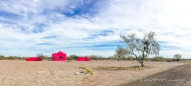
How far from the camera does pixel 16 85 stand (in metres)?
Result: 12.3

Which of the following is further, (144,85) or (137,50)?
(137,50)

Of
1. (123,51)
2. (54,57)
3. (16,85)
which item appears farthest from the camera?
(54,57)

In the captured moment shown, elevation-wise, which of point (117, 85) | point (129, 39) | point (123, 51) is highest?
point (129, 39)

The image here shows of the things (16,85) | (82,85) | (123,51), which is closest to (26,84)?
(16,85)

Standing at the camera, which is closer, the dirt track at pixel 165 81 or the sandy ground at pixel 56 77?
the dirt track at pixel 165 81

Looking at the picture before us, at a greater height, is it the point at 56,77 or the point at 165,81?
the point at 56,77

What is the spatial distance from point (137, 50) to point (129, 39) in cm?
257

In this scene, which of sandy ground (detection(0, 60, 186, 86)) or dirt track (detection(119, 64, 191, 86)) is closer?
dirt track (detection(119, 64, 191, 86))

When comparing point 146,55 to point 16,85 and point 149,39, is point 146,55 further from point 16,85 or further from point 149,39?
point 16,85

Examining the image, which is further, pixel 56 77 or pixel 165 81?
pixel 56 77

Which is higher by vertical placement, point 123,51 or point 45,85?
point 123,51

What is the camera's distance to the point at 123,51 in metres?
32.9

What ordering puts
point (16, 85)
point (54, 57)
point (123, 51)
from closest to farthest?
point (16, 85), point (123, 51), point (54, 57)

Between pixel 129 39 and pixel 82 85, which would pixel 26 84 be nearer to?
pixel 82 85
